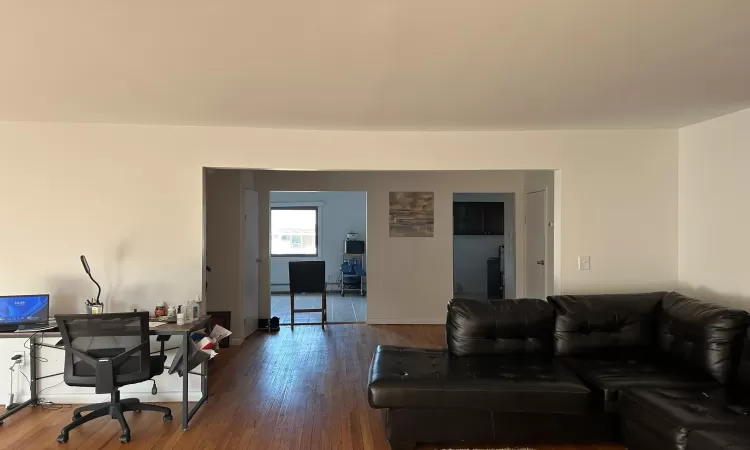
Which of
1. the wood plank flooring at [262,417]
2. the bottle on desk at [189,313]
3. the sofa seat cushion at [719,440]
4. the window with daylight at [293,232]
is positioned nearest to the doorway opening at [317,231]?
the window with daylight at [293,232]

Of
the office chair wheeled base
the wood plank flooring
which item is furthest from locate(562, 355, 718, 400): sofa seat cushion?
the office chair wheeled base

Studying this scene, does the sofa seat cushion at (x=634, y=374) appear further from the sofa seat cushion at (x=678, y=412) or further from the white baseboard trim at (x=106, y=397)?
the white baseboard trim at (x=106, y=397)

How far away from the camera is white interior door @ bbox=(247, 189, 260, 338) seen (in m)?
5.73

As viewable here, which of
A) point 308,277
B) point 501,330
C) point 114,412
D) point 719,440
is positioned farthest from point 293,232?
point 719,440

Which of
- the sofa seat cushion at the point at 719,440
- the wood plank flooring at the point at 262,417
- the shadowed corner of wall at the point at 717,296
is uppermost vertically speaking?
the shadowed corner of wall at the point at 717,296

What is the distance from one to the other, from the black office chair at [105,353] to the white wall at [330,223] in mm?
6876

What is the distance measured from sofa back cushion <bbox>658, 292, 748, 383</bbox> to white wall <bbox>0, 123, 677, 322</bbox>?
786 millimetres

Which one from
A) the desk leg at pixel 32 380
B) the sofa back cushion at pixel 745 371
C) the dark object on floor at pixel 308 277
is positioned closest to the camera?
the sofa back cushion at pixel 745 371

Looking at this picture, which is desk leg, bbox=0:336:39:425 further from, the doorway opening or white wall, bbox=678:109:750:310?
the doorway opening

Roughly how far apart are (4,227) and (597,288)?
4983mm

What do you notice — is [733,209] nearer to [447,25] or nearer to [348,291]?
[447,25]

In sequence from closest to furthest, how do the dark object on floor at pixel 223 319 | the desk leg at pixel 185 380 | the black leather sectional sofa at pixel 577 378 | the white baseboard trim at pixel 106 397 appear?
the black leather sectional sofa at pixel 577 378
the desk leg at pixel 185 380
the white baseboard trim at pixel 106 397
the dark object on floor at pixel 223 319

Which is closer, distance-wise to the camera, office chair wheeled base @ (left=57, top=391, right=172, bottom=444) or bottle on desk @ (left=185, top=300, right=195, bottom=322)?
office chair wheeled base @ (left=57, top=391, right=172, bottom=444)

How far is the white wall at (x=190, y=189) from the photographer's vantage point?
373cm
